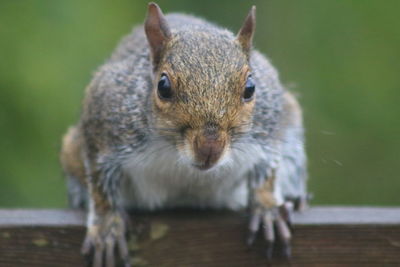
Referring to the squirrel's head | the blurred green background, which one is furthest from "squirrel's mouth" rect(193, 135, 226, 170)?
the blurred green background

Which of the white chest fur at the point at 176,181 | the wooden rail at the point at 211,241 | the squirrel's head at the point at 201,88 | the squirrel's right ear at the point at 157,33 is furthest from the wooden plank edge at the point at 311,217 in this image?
the squirrel's right ear at the point at 157,33

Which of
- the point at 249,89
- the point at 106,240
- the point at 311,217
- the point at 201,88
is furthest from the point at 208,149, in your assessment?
the point at 106,240

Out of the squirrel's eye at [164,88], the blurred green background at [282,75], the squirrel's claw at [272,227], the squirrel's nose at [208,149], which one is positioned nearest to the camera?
the squirrel's nose at [208,149]

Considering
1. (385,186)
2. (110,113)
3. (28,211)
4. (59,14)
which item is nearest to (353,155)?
(385,186)

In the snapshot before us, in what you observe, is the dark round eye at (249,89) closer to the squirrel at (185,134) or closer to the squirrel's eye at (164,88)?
the squirrel at (185,134)

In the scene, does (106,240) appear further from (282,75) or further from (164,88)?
(282,75)
